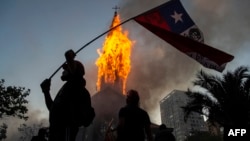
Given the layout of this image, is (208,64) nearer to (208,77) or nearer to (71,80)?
(71,80)

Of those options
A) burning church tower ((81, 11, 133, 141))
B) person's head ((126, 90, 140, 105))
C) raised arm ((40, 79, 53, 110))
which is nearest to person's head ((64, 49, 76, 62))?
Answer: raised arm ((40, 79, 53, 110))

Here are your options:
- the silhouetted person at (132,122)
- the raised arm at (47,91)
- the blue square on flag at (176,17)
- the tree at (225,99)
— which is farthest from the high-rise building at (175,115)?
the raised arm at (47,91)

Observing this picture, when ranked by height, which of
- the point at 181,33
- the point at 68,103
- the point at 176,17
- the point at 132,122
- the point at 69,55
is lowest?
the point at 132,122

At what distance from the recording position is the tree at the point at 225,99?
1547 cm

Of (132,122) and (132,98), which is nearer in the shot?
(132,122)

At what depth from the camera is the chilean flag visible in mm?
8492

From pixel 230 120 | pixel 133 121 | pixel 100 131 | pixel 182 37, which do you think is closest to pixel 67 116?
pixel 133 121

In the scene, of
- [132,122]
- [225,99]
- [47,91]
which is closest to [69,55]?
[47,91]

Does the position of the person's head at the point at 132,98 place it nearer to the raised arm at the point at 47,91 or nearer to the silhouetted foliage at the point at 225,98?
the raised arm at the point at 47,91

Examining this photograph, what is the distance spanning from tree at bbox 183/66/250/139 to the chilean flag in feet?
24.8

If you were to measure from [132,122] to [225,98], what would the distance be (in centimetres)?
1228

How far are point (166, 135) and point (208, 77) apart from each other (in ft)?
34.2

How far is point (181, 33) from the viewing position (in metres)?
8.91

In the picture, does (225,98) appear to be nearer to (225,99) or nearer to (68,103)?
(225,99)
